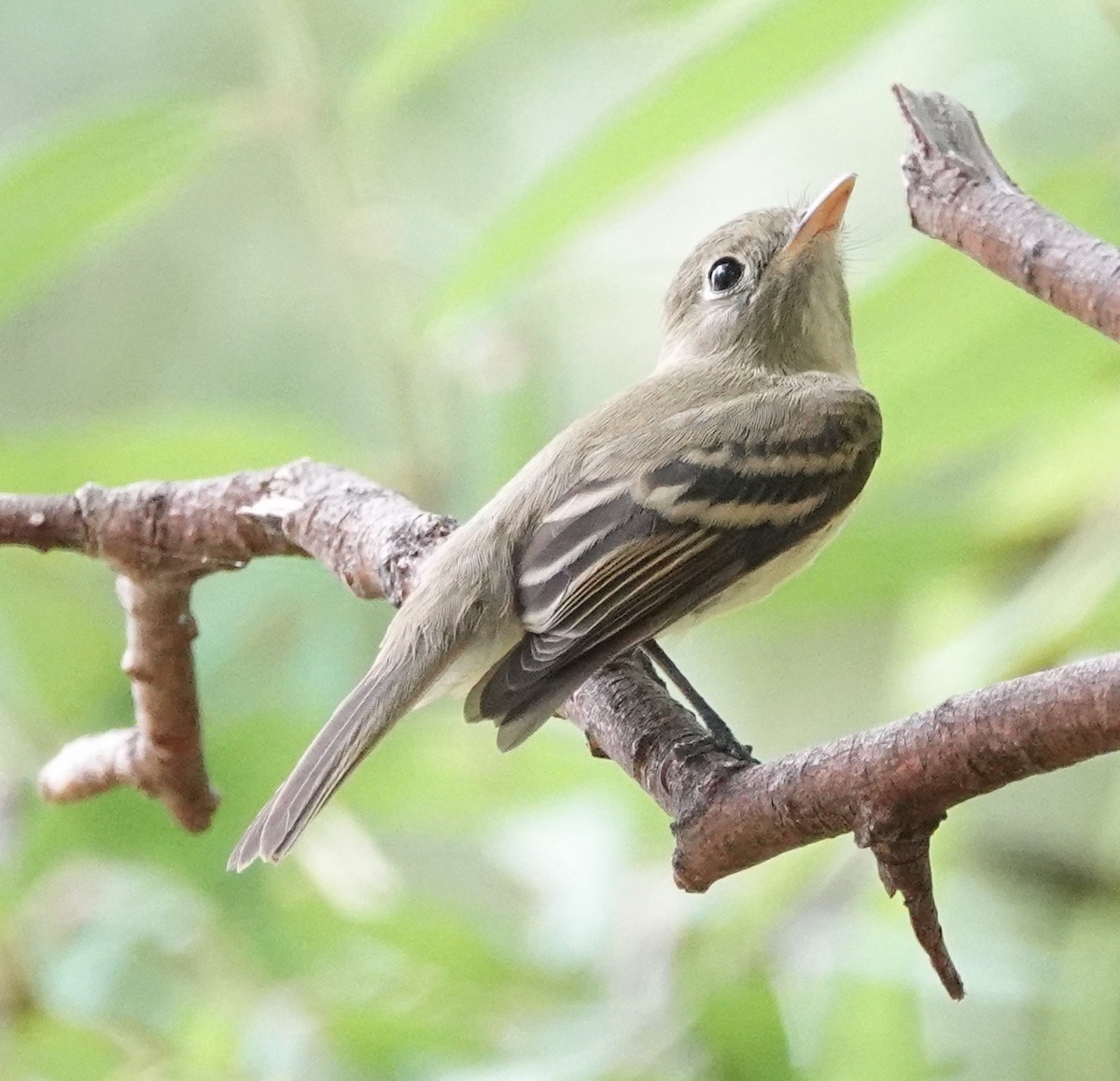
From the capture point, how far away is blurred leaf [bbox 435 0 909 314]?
5.91ft

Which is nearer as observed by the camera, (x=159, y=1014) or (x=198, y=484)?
(x=198, y=484)

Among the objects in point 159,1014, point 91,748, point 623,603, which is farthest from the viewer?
point 159,1014

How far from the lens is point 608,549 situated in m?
1.68

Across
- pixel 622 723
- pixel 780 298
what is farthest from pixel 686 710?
pixel 780 298

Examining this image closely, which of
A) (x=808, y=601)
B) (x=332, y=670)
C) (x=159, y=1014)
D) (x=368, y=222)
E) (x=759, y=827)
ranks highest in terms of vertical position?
(x=368, y=222)

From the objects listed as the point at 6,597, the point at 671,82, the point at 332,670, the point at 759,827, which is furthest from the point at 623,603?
the point at 6,597

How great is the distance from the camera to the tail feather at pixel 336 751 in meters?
1.44

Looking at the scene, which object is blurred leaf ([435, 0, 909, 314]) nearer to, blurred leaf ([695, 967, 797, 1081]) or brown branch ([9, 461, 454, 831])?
brown branch ([9, 461, 454, 831])

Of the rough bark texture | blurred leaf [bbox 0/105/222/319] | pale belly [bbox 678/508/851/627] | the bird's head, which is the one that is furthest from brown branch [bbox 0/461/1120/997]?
the bird's head

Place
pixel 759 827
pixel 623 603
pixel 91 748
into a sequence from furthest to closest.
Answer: pixel 91 748 → pixel 623 603 → pixel 759 827

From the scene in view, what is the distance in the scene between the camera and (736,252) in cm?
235

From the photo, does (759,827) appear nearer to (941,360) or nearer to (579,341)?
(941,360)

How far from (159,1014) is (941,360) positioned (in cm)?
133

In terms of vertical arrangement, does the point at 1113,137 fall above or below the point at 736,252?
below
